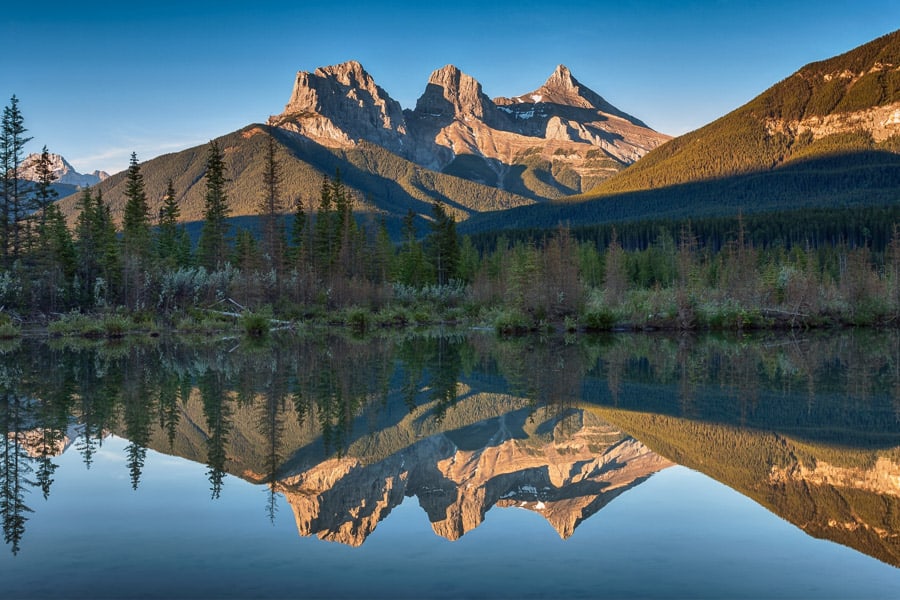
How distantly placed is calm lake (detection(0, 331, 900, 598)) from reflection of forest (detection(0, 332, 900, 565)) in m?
0.06

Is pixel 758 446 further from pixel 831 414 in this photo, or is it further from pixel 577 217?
pixel 577 217

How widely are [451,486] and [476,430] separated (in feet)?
11.6

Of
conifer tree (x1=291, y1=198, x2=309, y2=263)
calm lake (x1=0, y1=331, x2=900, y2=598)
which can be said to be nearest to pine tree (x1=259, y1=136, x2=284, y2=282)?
conifer tree (x1=291, y1=198, x2=309, y2=263)

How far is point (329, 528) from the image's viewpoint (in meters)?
7.59

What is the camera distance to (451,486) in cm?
940

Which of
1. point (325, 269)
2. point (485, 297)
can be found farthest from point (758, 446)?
point (325, 269)

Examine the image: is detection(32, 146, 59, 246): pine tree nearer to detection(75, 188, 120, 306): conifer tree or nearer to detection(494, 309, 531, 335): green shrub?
detection(75, 188, 120, 306): conifer tree

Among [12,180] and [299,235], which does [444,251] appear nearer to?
[299,235]

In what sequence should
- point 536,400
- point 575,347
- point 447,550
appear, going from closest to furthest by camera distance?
point 447,550 → point 536,400 → point 575,347

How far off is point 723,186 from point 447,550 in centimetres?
19260

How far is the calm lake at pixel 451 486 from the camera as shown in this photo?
6195mm

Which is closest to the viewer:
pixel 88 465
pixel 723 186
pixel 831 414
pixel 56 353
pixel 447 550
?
pixel 447 550

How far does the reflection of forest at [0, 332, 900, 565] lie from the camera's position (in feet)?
28.1

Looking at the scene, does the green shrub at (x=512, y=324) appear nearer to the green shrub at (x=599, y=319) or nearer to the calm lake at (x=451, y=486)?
the green shrub at (x=599, y=319)
